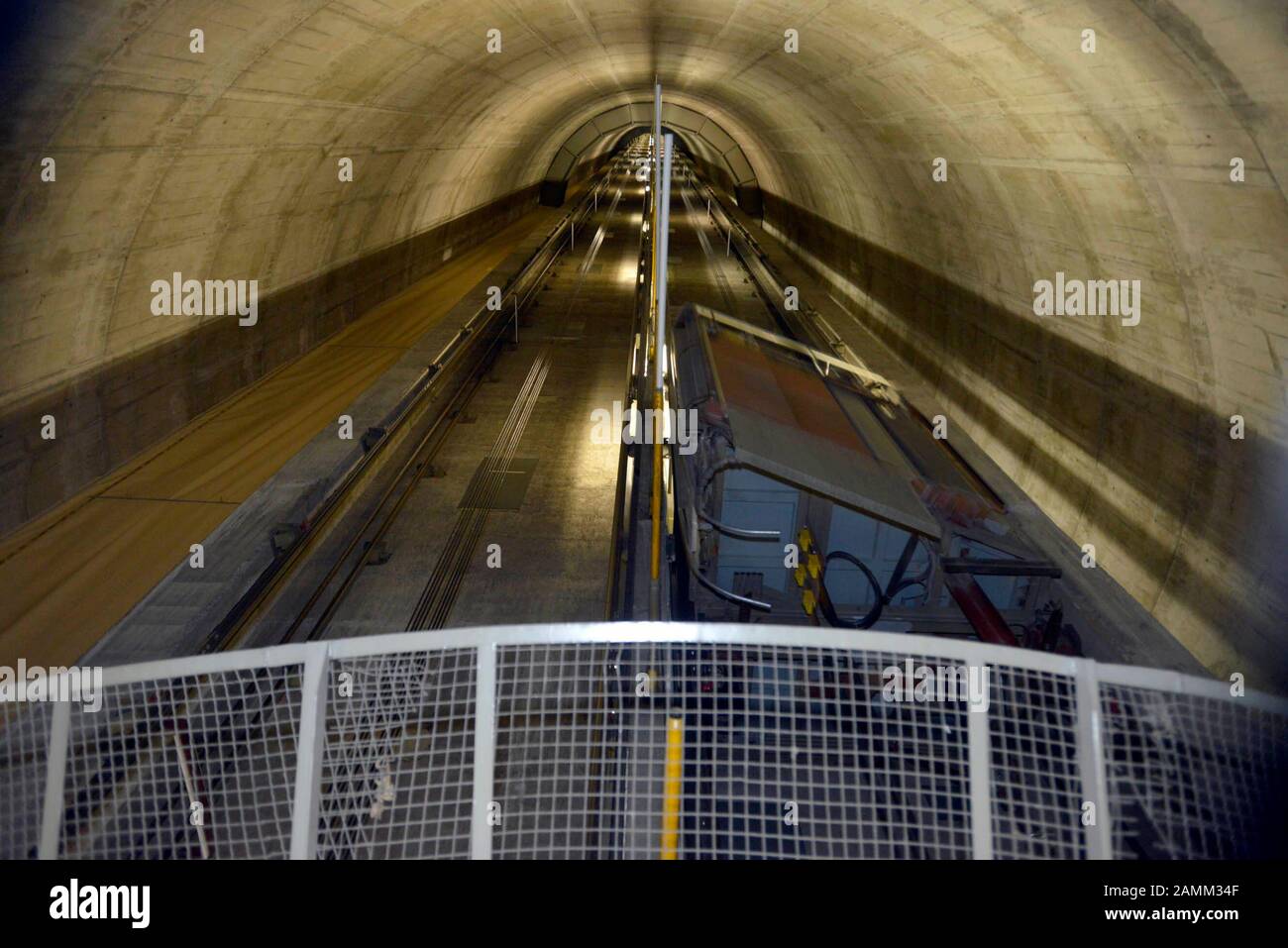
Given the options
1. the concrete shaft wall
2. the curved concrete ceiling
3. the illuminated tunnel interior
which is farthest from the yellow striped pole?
the curved concrete ceiling

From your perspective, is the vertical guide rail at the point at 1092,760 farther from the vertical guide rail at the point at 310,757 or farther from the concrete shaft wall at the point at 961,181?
the concrete shaft wall at the point at 961,181

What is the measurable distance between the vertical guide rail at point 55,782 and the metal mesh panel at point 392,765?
0.69 meters

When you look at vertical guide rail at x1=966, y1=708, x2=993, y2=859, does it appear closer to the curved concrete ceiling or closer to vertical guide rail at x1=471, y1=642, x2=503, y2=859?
vertical guide rail at x1=471, y1=642, x2=503, y2=859

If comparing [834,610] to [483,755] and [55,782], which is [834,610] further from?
[55,782]

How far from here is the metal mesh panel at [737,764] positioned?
98.8 inches

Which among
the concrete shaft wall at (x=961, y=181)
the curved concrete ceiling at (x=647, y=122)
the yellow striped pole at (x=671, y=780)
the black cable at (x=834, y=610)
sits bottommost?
the black cable at (x=834, y=610)

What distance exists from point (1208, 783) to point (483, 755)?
6.46 ft

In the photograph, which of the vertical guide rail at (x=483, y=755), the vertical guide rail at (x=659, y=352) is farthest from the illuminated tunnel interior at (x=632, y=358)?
the vertical guide rail at (x=483, y=755)

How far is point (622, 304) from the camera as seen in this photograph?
17.4 metres

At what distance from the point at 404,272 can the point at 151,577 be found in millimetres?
12122

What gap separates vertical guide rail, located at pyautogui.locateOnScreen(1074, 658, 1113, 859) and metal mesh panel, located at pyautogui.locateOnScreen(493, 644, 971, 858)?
0.99 feet

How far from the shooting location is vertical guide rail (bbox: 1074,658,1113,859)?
2342 millimetres
